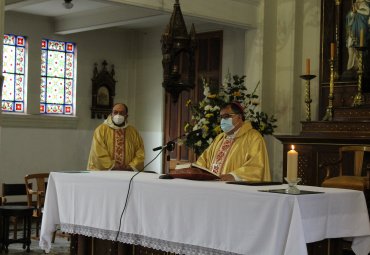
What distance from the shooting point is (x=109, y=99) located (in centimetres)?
1424

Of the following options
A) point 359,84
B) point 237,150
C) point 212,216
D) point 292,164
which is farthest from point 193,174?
point 359,84

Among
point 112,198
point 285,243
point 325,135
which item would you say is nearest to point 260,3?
point 325,135

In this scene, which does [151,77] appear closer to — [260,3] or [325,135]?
[260,3]

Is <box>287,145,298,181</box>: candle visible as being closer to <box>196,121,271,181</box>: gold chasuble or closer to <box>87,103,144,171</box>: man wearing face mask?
<box>196,121,271,181</box>: gold chasuble

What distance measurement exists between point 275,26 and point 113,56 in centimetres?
426

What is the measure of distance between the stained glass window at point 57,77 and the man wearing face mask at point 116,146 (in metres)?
4.48

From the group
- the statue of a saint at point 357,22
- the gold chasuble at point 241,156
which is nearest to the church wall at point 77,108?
the statue of a saint at point 357,22

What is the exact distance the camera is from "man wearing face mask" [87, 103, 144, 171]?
891 cm

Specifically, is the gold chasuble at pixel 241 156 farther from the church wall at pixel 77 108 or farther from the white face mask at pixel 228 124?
the church wall at pixel 77 108

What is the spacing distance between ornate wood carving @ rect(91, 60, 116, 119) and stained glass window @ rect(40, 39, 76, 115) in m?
0.42

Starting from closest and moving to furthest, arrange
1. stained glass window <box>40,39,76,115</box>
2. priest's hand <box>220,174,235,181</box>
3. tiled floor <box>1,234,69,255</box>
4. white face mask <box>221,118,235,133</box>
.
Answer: priest's hand <box>220,174,235,181</box> → white face mask <box>221,118,235,133</box> → tiled floor <box>1,234,69,255</box> → stained glass window <box>40,39,76,115</box>

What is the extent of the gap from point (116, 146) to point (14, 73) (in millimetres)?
4501

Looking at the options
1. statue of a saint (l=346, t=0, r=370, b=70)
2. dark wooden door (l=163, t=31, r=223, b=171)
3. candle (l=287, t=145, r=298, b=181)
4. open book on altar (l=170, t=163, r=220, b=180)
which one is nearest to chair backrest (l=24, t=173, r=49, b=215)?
dark wooden door (l=163, t=31, r=223, b=171)

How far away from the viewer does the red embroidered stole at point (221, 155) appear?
265 inches
